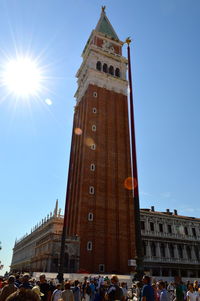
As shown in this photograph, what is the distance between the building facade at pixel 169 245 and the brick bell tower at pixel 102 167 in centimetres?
819

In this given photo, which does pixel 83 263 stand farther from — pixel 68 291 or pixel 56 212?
pixel 68 291

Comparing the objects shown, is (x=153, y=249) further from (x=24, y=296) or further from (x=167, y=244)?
(x=24, y=296)

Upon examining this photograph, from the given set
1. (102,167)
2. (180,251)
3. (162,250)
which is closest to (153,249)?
(162,250)

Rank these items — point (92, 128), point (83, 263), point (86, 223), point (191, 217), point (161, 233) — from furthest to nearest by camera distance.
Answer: point (191, 217), point (161, 233), point (92, 128), point (86, 223), point (83, 263)

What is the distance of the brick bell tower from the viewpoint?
99.3 ft

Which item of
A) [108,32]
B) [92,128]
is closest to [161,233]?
[92,128]

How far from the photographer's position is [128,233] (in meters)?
33.1

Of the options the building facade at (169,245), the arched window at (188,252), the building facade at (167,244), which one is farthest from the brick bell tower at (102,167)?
the arched window at (188,252)

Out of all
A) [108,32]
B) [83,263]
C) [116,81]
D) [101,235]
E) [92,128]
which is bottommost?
[83,263]

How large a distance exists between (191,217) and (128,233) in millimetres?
21203

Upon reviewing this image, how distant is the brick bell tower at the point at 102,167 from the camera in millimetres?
30270

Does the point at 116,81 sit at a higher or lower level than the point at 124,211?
higher

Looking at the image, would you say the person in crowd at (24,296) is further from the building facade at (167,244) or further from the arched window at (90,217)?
the building facade at (167,244)

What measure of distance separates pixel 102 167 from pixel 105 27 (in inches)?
1407
